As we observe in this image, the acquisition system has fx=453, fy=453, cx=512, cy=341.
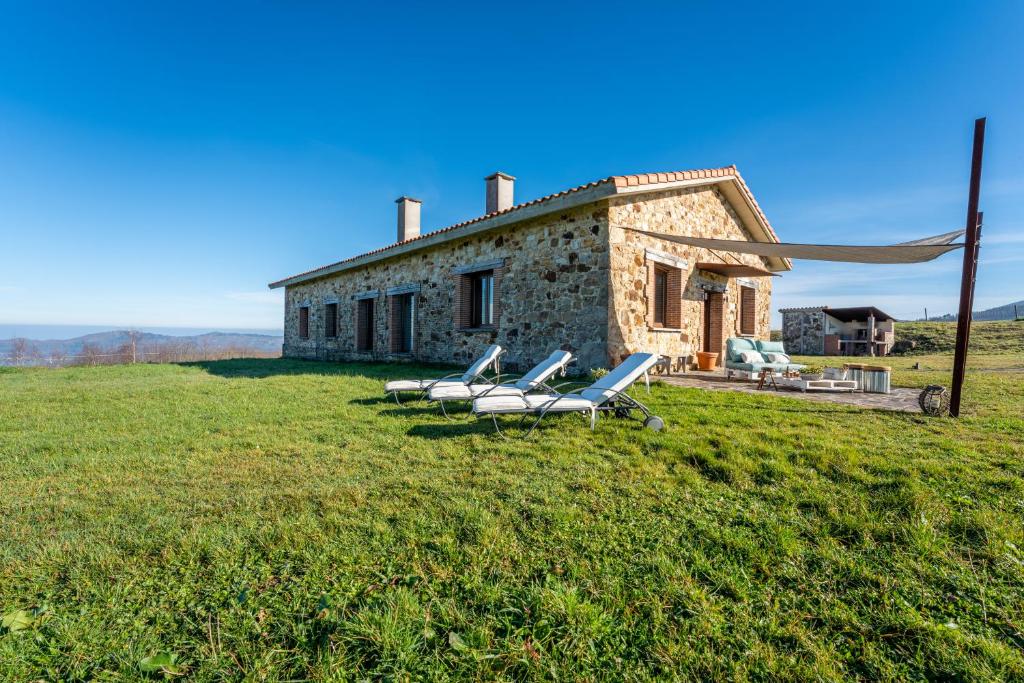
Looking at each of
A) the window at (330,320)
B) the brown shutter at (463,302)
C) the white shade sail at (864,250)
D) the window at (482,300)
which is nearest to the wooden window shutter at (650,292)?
the white shade sail at (864,250)

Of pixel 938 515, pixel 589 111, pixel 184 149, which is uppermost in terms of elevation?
pixel 589 111

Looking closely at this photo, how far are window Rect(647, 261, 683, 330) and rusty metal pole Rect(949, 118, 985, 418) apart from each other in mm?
5039

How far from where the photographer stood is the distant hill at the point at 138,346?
1571 cm

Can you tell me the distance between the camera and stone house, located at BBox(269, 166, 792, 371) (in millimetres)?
8477

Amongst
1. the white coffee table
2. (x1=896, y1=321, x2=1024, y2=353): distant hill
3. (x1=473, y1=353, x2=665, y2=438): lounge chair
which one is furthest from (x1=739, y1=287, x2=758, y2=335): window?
(x1=896, y1=321, x2=1024, y2=353): distant hill

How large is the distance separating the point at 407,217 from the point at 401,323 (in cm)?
401

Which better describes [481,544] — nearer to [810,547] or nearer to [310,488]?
[310,488]

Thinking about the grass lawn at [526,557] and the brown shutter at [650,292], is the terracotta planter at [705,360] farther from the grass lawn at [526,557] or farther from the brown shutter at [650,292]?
the grass lawn at [526,557]

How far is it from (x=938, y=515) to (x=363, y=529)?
3.45 meters

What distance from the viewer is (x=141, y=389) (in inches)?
310

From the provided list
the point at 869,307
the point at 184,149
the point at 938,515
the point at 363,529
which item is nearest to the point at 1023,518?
the point at 938,515

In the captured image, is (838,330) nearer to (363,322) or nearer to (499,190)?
(499,190)

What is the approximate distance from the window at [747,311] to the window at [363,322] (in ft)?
A: 37.3

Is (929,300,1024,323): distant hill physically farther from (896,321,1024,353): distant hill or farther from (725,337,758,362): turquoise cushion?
(725,337,758,362): turquoise cushion
